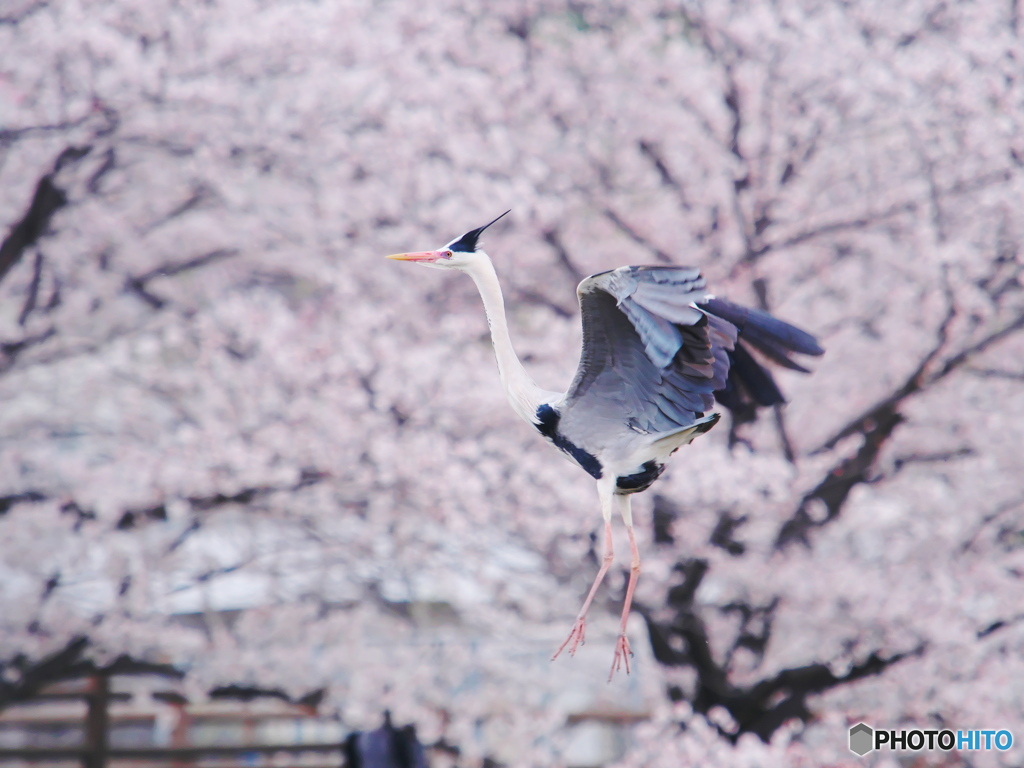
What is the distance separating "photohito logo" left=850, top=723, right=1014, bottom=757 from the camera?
20.0 ft

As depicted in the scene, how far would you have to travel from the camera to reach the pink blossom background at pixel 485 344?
6078 millimetres

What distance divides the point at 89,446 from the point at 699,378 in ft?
18.0

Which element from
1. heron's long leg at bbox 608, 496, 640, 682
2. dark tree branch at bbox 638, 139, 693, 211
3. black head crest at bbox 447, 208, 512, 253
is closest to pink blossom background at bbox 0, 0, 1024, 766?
dark tree branch at bbox 638, 139, 693, 211

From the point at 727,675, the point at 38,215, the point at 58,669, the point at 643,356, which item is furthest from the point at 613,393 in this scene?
the point at 58,669

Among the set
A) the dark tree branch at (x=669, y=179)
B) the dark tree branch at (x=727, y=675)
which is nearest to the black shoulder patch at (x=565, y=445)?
the dark tree branch at (x=727, y=675)

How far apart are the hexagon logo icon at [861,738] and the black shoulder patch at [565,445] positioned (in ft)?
14.8

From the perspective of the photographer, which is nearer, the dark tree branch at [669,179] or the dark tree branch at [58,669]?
the dark tree branch at [58,669]

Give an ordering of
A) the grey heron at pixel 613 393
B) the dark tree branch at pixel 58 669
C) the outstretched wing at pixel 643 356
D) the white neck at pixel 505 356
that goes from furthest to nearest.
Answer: the dark tree branch at pixel 58 669 → the white neck at pixel 505 356 → the grey heron at pixel 613 393 → the outstretched wing at pixel 643 356

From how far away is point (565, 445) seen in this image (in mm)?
2377

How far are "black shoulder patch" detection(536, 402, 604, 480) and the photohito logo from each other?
14.8 ft

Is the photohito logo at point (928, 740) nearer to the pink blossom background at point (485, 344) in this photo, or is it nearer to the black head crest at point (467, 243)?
the pink blossom background at point (485, 344)

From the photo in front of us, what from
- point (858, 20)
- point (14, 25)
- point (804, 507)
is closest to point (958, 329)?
point (804, 507)

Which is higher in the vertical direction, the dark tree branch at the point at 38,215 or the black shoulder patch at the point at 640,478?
the black shoulder patch at the point at 640,478

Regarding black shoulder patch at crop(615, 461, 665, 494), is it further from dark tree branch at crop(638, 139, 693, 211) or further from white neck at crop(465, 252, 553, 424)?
dark tree branch at crop(638, 139, 693, 211)
